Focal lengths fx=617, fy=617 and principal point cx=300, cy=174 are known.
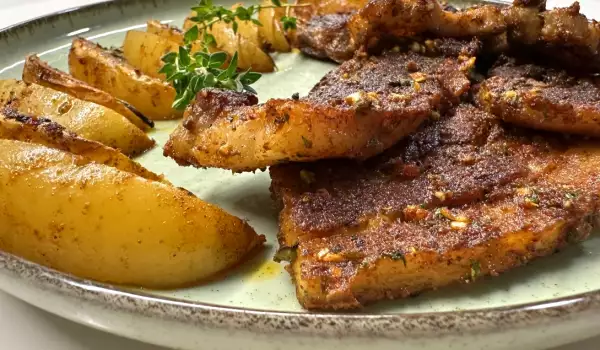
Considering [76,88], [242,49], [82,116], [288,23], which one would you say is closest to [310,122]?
[82,116]

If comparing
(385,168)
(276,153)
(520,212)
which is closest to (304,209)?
(276,153)

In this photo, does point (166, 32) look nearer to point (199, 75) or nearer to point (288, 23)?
point (288, 23)

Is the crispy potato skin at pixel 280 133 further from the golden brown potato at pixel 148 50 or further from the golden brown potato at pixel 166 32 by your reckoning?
the golden brown potato at pixel 166 32

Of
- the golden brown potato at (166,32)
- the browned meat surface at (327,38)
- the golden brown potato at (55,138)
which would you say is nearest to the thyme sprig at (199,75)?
the golden brown potato at (55,138)

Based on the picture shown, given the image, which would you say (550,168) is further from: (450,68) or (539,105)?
(450,68)

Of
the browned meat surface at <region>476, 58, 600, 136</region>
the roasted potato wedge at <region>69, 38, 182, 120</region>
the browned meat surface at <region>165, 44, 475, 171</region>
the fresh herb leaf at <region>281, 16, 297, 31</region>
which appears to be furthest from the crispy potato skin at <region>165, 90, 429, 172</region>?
the fresh herb leaf at <region>281, 16, 297, 31</region>

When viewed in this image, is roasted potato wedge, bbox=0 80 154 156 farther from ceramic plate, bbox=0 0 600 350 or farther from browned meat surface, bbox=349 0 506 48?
browned meat surface, bbox=349 0 506 48
